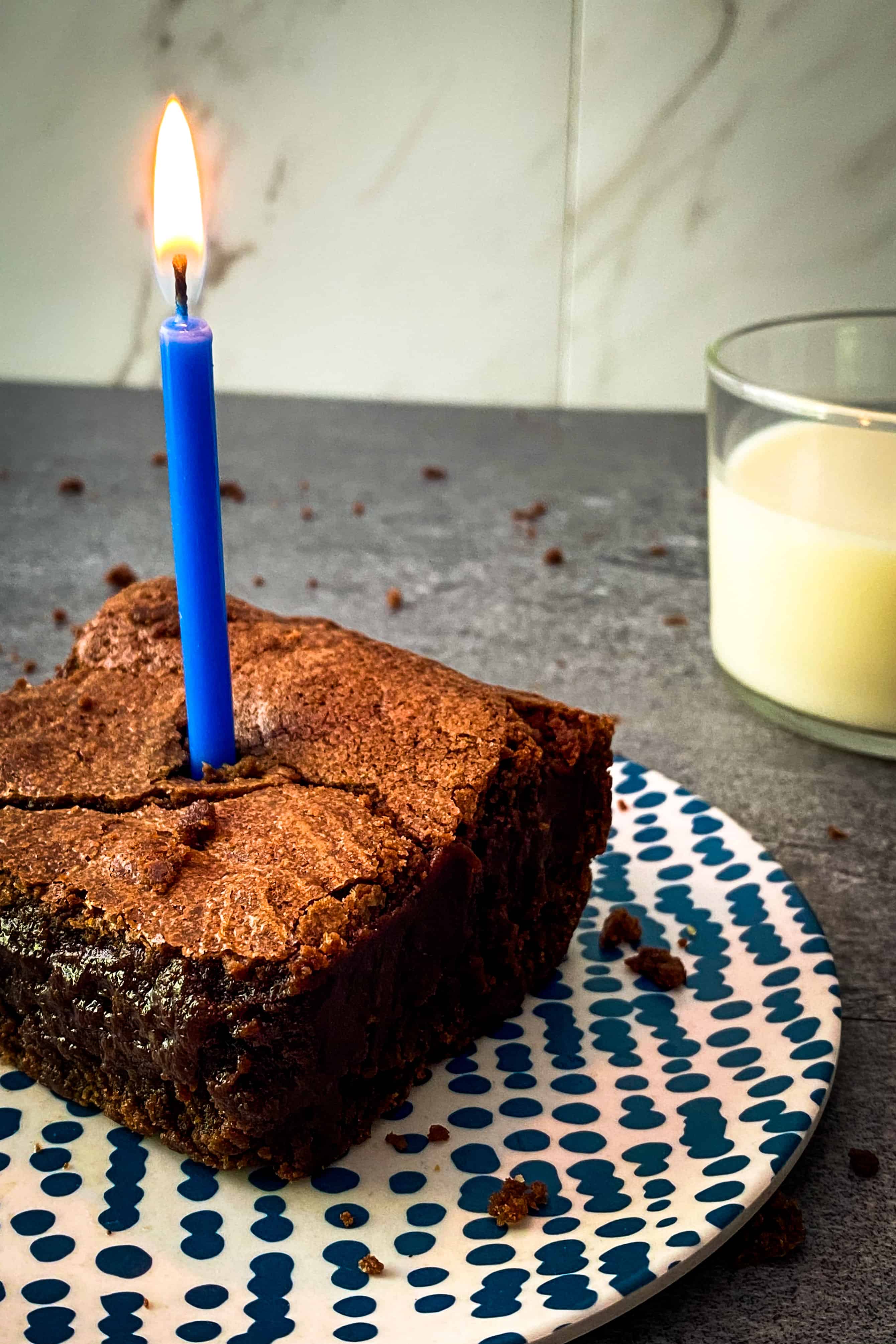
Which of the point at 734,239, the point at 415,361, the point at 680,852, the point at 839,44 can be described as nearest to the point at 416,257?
the point at 415,361

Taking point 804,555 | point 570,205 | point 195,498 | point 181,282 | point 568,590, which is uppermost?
point 570,205

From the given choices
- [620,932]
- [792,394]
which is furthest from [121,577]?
[620,932]

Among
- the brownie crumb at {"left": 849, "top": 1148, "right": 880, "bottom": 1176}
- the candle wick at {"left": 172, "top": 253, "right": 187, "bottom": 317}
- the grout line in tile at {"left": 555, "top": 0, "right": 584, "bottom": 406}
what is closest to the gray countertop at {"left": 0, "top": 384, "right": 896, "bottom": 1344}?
the brownie crumb at {"left": 849, "top": 1148, "right": 880, "bottom": 1176}

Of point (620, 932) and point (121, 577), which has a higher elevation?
point (121, 577)

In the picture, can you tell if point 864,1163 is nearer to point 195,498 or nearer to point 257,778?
point 257,778

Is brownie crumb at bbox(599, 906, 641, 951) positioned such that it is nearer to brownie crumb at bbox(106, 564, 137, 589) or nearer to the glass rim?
the glass rim

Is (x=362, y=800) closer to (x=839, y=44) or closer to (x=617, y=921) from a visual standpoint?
(x=617, y=921)
